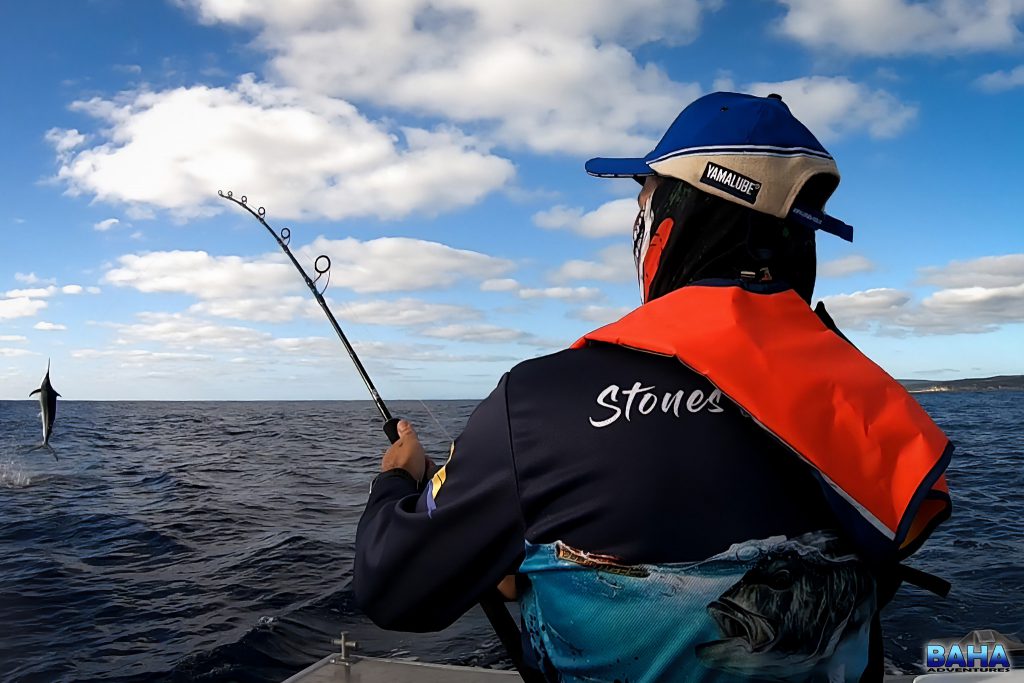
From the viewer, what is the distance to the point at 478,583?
1608mm

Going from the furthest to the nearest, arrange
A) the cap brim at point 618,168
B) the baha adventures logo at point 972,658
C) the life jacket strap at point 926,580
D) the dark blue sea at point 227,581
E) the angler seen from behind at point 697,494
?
the dark blue sea at point 227,581
the baha adventures logo at point 972,658
the cap brim at point 618,168
the life jacket strap at point 926,580
the angler seen from behind at point 697,494

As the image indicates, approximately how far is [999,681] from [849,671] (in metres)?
2.96

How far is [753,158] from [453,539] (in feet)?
3.84

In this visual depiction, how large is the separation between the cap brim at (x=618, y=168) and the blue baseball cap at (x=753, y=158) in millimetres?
164

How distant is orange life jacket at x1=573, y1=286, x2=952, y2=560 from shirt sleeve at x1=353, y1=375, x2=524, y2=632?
34 cm

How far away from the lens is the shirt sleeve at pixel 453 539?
5.06 feet

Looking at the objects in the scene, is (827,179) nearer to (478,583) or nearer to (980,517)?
(478,583)

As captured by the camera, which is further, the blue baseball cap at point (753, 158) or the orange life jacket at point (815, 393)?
the blue baseball cap at point (753, 158)

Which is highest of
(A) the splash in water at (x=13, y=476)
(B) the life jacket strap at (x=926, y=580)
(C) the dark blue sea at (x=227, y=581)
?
(B) the life jacket strap at (x=926, y=580)

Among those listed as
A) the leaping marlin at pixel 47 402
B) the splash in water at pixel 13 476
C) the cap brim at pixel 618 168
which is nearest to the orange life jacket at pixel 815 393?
the cap brim at pixel 618 168

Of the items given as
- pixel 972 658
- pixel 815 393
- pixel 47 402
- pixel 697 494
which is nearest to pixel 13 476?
pixel 47 402

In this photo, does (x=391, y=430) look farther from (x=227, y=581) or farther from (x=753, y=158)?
(x=227, y=581)

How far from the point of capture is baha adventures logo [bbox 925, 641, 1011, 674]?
4.80m

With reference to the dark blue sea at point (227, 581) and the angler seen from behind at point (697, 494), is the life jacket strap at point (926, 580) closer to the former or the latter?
the angler seen from behind at point (697, 494)
